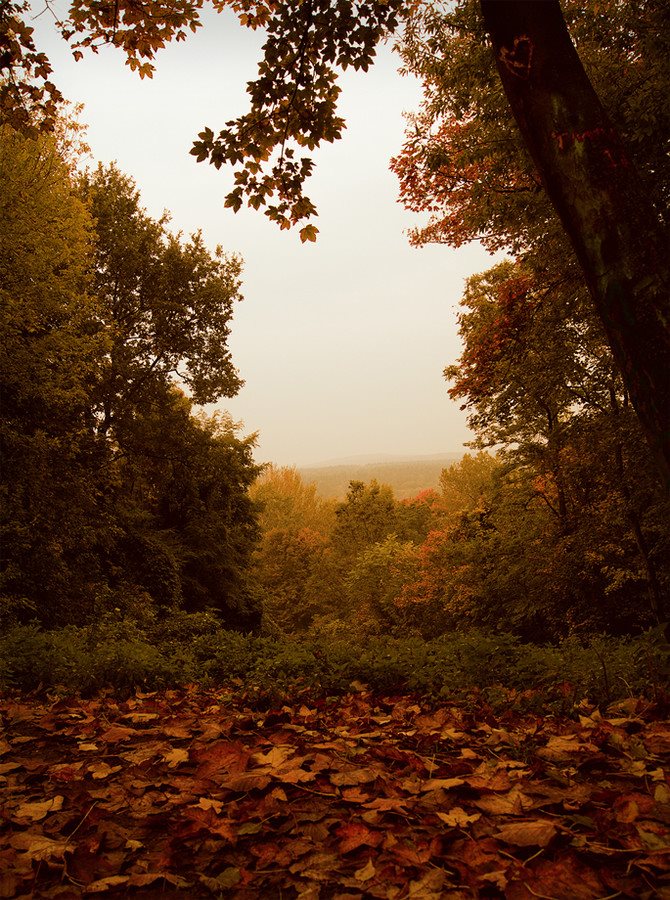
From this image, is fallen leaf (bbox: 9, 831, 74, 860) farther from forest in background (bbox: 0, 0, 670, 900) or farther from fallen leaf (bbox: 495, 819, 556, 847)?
fallen leaf (bbox: 495, 819, 556, 847)

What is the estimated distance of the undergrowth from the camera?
4.36 m

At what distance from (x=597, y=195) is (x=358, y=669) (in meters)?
4.68

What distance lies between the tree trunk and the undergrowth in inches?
115

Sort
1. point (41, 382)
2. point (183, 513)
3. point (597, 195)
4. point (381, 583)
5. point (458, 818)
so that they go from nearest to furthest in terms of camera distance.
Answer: point (458, 818) < point (597, 195) < point (41, 382) < point (183, 513) < point (381, 583)

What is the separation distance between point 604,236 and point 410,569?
82.4ft

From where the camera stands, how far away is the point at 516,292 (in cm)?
848

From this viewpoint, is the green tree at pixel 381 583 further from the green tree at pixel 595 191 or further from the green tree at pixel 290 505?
the green tree at pixel 595 191

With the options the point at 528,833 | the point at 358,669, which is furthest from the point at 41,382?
the point at 528,833

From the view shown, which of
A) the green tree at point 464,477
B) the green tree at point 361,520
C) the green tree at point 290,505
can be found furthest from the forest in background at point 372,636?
the green tree at point 290,505

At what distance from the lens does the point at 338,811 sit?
1890mm

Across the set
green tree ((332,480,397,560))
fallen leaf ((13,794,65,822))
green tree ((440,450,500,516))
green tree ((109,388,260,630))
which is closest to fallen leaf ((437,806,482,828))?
fallen leaf ((13,794,65,822))

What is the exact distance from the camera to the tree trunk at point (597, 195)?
2.07 m

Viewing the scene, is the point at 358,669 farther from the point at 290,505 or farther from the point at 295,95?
the point at 290,505

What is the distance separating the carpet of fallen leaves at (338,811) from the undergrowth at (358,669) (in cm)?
144
